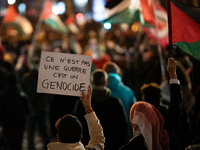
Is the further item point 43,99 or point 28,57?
point 28,57

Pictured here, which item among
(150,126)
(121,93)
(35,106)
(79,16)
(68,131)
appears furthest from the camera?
(79,16)

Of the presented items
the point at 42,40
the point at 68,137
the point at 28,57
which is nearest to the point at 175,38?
the point at 68,137

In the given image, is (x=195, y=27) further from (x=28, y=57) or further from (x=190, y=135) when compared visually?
(x=28, y=57)

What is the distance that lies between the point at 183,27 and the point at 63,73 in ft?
5.67

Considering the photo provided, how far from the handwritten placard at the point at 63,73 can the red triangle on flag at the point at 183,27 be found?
4.36 feet

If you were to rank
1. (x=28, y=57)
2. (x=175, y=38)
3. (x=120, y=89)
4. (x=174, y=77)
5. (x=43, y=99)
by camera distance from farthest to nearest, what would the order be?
(x=28, y=57), (x=43, y=99), (x=120, y=89), (x=175, y=38), (x=174, y=77)

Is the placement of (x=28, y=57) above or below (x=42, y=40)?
below

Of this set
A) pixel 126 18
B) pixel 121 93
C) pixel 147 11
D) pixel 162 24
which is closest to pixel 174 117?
pixel 121 93

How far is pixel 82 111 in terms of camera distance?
3.63 meters

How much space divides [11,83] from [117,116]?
2.37m

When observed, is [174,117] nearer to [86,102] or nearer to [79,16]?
[86,102]

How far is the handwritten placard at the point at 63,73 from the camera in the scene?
2.90m

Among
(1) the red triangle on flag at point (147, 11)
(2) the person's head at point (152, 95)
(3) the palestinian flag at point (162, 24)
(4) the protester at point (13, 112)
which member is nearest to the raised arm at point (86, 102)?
(2) the person's head at point (152, 95)

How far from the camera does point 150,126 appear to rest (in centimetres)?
262
